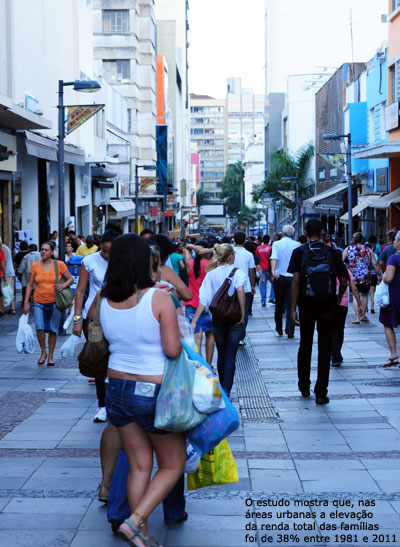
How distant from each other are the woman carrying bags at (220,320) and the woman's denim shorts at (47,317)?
3209 mm

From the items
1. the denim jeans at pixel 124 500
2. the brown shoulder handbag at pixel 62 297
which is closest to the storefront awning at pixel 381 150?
the brown shoulder handbag at pixel 62 297

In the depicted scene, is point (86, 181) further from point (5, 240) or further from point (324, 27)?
point (324, 27)

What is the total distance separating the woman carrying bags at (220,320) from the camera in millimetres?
8836

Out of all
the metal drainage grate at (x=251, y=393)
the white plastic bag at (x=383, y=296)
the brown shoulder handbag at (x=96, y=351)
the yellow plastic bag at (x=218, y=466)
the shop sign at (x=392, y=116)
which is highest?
the shop sign at (x=392, y=116)

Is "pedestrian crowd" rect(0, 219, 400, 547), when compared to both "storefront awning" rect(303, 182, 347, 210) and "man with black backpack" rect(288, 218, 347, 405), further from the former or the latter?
"storefront awning" rect(303, 182, 347, 210)

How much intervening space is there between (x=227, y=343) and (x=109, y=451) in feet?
11.8

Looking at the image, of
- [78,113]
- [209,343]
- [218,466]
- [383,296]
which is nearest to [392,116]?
[78,113]

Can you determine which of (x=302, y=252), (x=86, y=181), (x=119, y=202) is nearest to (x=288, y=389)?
(x=302, y=252)

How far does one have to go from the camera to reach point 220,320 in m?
8.85

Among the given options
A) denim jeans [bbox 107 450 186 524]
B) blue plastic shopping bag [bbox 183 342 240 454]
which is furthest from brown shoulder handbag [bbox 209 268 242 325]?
blue plastic shopping bag [bbox 183 342 240 454]

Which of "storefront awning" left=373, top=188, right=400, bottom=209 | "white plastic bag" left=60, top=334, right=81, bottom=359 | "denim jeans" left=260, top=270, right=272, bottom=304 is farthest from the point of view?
"storefront awning" left=373, top=188, right=400, bottom=209

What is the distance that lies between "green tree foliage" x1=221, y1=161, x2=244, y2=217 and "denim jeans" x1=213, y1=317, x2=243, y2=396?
134211 mm

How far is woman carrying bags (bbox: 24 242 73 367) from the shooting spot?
1166 centimetres

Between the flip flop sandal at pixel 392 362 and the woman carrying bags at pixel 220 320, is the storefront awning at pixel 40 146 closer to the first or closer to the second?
the flip flop sandal at pixel 392 362
